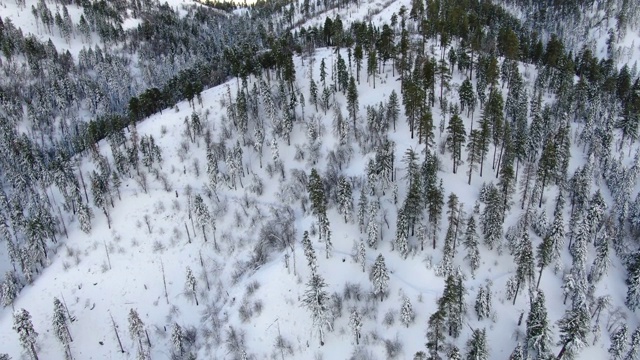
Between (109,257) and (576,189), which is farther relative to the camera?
(109,257)

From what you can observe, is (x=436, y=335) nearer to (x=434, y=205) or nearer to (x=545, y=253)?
(x=545, y=253)

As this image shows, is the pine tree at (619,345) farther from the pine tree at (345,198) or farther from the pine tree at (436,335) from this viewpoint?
the pine tree at (345,198)

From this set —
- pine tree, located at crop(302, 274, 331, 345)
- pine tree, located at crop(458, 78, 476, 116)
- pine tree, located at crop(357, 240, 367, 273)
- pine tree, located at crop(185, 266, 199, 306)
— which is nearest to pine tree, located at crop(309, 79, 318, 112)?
pine tree, located at crop(458, 78, 476, 116)

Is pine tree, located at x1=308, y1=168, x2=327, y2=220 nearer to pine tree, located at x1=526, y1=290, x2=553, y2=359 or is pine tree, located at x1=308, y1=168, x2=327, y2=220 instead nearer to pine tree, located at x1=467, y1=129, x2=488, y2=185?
pine tree, located at x1=467, y1=129, x2=488, y2=185

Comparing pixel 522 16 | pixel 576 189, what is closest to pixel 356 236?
pixel 576 189

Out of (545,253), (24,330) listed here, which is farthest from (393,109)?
(24,330)

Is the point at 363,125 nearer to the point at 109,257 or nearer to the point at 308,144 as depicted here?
the point at 308,144
